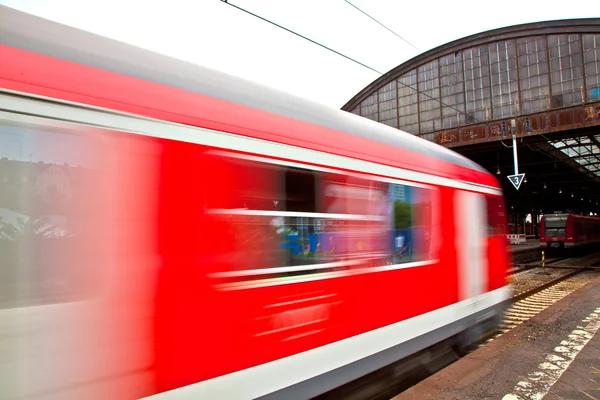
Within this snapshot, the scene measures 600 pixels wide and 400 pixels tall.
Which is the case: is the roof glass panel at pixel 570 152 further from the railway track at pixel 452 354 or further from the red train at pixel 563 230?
the railway track at pixel 452 354

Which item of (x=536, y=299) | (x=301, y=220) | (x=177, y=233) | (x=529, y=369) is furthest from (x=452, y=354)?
(x=536, y=299)

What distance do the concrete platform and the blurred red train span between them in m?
0.84

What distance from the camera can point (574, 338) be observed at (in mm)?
5824

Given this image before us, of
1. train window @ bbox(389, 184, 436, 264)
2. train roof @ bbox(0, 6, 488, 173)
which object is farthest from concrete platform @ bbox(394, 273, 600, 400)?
train roof @ bbox(0, 6, 488, 173)

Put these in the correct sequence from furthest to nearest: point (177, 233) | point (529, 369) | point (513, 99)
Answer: point (513, 99)
point (529, 369)
point (177, 233)

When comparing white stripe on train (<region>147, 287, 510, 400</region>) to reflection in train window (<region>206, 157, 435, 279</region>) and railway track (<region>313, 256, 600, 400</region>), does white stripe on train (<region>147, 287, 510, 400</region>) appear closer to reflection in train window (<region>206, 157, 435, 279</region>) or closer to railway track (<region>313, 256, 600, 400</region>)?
railway track (<region>313, 256, 600, 400</region>)

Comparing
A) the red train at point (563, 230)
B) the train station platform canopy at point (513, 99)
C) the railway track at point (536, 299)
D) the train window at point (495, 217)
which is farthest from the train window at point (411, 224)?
the red train at point (563, 230)

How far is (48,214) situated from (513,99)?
28.5 meters

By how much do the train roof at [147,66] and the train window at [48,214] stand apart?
530mm

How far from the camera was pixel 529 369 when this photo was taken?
179 inches

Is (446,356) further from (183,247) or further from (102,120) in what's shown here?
(102,120)

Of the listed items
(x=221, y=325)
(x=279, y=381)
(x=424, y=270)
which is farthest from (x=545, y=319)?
(x=221, y=325)

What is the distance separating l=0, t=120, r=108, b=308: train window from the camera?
1.83 m

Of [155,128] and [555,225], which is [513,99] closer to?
[555,225]
